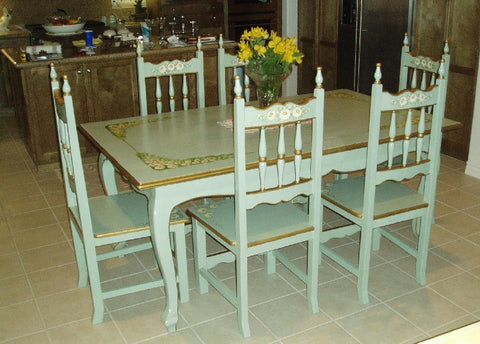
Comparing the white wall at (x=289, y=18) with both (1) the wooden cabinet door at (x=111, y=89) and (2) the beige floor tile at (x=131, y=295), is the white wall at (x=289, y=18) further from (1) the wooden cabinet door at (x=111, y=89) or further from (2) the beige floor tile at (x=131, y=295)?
(2) the beige floor tile at (x=131, y=295)

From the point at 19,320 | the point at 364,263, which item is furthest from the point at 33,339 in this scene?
the point at 364,263

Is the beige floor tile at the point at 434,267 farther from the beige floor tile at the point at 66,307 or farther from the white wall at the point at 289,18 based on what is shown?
the white wall at the point at 289,18

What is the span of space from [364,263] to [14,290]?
180cm

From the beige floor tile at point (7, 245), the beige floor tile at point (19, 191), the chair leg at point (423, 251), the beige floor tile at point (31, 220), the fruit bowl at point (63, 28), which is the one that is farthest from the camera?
the fruit bowl at point (63, 28)

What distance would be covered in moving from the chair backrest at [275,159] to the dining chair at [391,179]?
0.26 meters

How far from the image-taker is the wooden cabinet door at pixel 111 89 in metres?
4.65

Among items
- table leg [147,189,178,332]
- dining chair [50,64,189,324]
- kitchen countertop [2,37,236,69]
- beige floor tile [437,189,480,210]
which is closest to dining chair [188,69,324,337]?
dining chair [50,64,189,324]

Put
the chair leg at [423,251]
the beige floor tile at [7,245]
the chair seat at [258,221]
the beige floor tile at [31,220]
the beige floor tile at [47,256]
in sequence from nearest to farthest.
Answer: the chair seat at [258,221] < the chair leg at [423,251] < the beige floor tile at [47,256] < the beige floor tile at [7,245] < the beige floor tile at [31,220]

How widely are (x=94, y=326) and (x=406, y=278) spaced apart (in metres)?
1.60

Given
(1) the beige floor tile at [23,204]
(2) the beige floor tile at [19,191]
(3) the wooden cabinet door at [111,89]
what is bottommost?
(1) the beige floor tile at [23,204]

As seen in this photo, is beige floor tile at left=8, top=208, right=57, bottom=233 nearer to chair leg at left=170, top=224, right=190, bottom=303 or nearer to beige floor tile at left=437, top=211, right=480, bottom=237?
chair leg at left=170, top=224, right=190, bottom=303

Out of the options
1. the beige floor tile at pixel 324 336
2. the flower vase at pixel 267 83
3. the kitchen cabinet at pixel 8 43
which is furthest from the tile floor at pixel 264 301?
the kitchen cabinet at pixel 8 43

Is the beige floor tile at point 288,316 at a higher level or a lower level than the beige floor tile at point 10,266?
lower

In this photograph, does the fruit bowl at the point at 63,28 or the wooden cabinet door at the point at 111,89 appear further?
the fruit bowl at the point at 63,28
